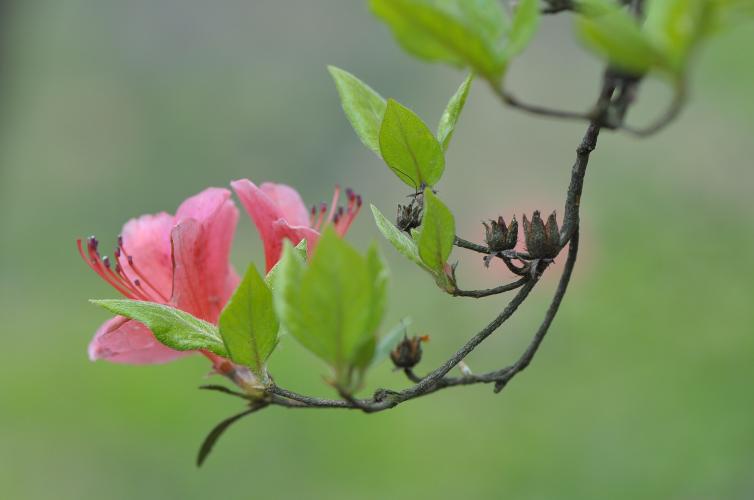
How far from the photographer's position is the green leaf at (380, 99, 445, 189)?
448mm

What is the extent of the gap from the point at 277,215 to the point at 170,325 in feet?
0.34

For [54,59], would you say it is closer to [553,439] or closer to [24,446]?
[24,446]

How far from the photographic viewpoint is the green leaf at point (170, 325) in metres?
0.46

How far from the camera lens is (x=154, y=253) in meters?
0.61

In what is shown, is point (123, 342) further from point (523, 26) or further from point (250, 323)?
point (523, 26)

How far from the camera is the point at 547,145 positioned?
4406mm

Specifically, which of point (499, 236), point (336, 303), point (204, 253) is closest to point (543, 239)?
point (499, 236)

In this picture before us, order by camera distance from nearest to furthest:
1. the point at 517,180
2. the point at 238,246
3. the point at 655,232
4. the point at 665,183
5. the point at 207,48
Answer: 1. the point at 655,232
2. the point at 665,183
3. the point at 517,180
4. the point at 238,246
5. the point at 207,48

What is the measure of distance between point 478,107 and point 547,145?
638mm

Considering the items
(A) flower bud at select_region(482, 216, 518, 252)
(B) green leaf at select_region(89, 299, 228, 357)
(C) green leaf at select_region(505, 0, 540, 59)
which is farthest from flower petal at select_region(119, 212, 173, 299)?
(C) green leaf at select_region(505, 0, 540, 59)

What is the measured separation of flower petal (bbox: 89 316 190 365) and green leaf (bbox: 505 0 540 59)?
325 mm

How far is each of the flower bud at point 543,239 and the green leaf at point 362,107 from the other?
4.5 inches

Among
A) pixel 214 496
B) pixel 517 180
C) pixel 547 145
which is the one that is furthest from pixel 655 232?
pixel 547 145

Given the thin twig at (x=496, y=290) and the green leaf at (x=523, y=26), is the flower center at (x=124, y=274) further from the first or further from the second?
the green leaf at (x=523, y=26)
